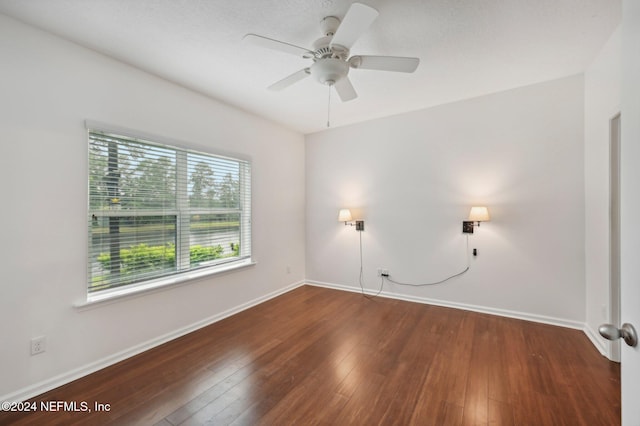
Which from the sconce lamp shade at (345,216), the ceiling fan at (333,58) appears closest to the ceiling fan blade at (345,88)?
the ceiling fan at (333,58)

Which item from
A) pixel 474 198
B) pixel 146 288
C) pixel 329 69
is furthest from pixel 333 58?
pixel 146 288

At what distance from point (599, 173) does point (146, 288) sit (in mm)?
4465

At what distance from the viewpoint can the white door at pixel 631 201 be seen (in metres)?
0.72

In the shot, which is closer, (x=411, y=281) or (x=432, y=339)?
(x=432, y=339)

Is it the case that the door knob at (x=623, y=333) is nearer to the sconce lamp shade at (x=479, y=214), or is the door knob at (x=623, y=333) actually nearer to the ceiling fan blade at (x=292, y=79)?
the ceiling fan blade at (x=292, y=79)

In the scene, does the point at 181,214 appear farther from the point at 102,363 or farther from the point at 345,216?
the point at 345,216

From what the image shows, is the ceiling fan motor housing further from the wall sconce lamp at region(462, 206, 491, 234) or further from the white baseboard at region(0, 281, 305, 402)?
the white baseboard at region(0, 281, 305, 402)

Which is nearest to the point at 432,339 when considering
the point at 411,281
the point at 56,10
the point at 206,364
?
the point at 411,281

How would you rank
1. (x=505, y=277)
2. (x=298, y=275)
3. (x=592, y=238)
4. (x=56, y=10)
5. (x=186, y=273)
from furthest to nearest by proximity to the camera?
1. (x=298, y=275)
2. (x=505, y=277)
3. (x=186, y=273)
4. (x=592, y=238)
5. (x=56, y=10)

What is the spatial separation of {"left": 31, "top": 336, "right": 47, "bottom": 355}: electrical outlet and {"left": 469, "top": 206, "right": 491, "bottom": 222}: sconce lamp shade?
4235mm

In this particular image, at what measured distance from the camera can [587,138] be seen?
2.79 m

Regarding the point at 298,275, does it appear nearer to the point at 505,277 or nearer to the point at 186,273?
the point at 186,273

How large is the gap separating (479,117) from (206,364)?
4.11m

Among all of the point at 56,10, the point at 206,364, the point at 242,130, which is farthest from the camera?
the point at 242,130
